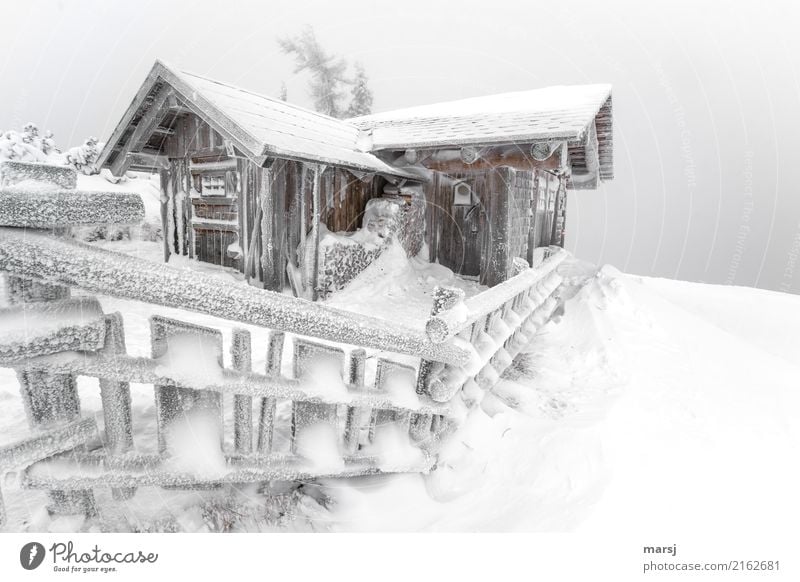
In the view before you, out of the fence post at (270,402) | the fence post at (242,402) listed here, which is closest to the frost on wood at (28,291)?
the fence post at (242,402)

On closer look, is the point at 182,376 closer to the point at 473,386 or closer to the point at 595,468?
the point at 473,386

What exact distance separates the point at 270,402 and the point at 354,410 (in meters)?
0.44

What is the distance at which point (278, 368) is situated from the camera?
1.78 meters

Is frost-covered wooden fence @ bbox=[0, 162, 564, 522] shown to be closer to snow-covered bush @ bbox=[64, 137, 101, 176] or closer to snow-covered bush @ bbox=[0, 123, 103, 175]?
snow-covered bush @ bbox=[0, 123, 103, 175]

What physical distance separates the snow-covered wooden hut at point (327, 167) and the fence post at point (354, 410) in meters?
4.19

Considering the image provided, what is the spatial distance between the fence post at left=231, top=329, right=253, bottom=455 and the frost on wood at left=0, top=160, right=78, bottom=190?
0.75 metres

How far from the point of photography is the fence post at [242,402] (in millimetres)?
1653

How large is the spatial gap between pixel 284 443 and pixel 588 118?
5.70 m

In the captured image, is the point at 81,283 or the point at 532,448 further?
the point at 532,448

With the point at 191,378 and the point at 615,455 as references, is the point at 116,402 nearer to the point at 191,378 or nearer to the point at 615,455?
the point at 191,378

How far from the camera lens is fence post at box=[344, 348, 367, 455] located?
201 cm

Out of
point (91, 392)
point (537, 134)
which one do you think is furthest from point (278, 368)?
point (537, 134)

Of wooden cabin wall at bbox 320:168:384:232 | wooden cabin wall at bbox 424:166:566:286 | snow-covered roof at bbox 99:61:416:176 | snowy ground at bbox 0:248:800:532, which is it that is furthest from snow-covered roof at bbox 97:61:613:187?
snowy ground at bbox 0:248:800:532

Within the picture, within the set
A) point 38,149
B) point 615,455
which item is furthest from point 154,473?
point 38,149
